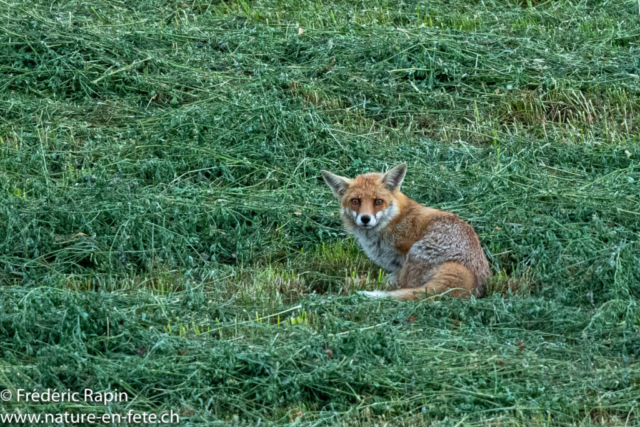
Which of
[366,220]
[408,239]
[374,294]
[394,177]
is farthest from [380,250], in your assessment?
[374,294]

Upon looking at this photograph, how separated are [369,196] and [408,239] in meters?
0.48

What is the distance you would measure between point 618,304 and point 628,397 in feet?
3.73

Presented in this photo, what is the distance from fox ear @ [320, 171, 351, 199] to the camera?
24.3 ft

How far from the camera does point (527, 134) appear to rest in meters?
9.53

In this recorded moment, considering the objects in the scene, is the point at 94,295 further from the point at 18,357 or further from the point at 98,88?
the point at 98,88

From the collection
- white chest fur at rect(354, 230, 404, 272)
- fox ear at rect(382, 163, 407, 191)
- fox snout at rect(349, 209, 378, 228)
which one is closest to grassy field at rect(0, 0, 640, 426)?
white chest fur at rect(354, 230, 404, 272)

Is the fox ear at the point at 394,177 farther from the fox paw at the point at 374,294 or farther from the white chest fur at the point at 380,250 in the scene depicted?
the fox paw at the point at 374,294

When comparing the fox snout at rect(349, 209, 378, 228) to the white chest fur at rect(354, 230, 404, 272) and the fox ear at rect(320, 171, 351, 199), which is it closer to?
the white chest fur at rect(354, 230, 404, 272)

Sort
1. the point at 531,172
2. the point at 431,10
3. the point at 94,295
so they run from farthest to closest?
the point at 431,10, the point at 531,172, the point at 94,295

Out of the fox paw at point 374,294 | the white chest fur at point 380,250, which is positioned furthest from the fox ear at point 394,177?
the fox paw at point 374,294

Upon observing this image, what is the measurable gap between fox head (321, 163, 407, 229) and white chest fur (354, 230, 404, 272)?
10 cm

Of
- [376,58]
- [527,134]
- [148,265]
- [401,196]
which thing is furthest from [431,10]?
[148,265]

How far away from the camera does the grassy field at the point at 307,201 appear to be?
4.91 meters

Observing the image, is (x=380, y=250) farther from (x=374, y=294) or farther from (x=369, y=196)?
(x=374, y=294)
